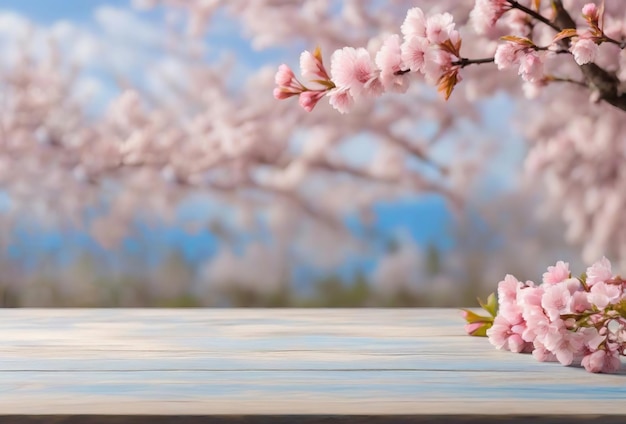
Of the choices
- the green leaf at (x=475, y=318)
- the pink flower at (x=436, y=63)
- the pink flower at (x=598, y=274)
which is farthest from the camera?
the green leaf at (x=475, y=318)

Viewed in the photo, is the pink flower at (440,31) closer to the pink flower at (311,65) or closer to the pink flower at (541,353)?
the pink flower at (311,65)

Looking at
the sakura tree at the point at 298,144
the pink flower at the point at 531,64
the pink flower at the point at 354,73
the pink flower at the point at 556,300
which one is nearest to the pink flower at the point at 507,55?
the pink flower at the point at 531,64

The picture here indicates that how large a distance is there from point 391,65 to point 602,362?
14.9 inches

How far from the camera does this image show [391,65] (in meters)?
0.90

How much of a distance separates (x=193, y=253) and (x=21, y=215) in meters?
0.42

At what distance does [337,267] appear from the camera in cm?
204

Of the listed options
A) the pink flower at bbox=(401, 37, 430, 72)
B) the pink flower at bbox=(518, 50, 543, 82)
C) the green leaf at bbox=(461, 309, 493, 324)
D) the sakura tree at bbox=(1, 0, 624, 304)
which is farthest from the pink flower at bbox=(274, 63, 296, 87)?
the sakura tree at bbox=(1, 0, 624, 304)

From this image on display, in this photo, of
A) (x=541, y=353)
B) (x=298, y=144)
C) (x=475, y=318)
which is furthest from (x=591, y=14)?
(x=298, y=144)

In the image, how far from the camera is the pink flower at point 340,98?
91 centimetres

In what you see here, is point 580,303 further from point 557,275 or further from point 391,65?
point 391,65

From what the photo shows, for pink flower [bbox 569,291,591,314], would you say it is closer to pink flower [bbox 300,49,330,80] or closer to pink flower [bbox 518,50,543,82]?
pink flower [bbox 518,50,543,82]

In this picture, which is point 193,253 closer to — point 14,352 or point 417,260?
point 417,260

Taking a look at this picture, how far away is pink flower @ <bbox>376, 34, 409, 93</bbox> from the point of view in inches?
35.4

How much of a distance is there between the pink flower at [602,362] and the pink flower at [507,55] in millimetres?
317
